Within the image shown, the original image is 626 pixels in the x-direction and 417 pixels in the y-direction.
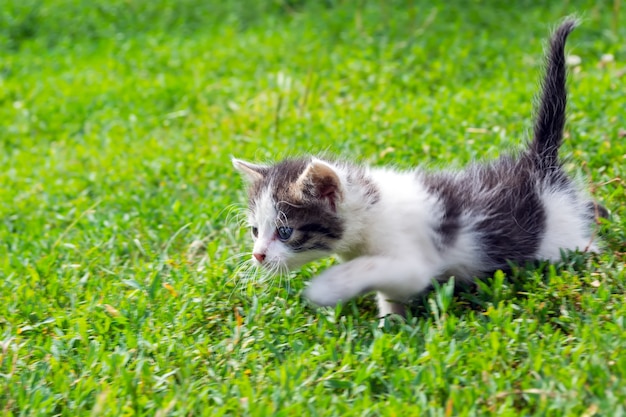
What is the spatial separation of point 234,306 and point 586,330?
1.75 metres

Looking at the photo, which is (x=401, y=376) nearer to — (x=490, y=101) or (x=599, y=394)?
(x=599, y=394)

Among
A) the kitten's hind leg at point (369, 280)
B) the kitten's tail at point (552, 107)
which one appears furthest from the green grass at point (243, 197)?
the kitten's tail at point (552, 107)

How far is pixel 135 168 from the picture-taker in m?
6.40

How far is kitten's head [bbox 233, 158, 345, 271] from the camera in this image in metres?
3.85

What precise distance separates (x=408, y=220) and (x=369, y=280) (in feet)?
1.35

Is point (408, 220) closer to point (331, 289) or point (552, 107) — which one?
point (331, 289)

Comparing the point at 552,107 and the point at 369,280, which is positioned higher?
the point at 552,107

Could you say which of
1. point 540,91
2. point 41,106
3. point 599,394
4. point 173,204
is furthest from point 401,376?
point 41,106

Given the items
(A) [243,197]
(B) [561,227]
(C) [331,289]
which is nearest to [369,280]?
(C) [331,289]

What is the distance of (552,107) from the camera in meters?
4.31

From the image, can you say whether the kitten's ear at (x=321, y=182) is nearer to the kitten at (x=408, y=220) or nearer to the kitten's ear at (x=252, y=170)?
the kitten at (x=408, y=220)

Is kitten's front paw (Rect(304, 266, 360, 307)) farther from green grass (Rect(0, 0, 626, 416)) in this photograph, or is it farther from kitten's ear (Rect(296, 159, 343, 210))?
kitten's ear (Rect(296, 159, 343, 210))

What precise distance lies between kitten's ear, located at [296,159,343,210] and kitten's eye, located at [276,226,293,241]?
20 centimetres

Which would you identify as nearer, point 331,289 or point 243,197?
point 331,289
